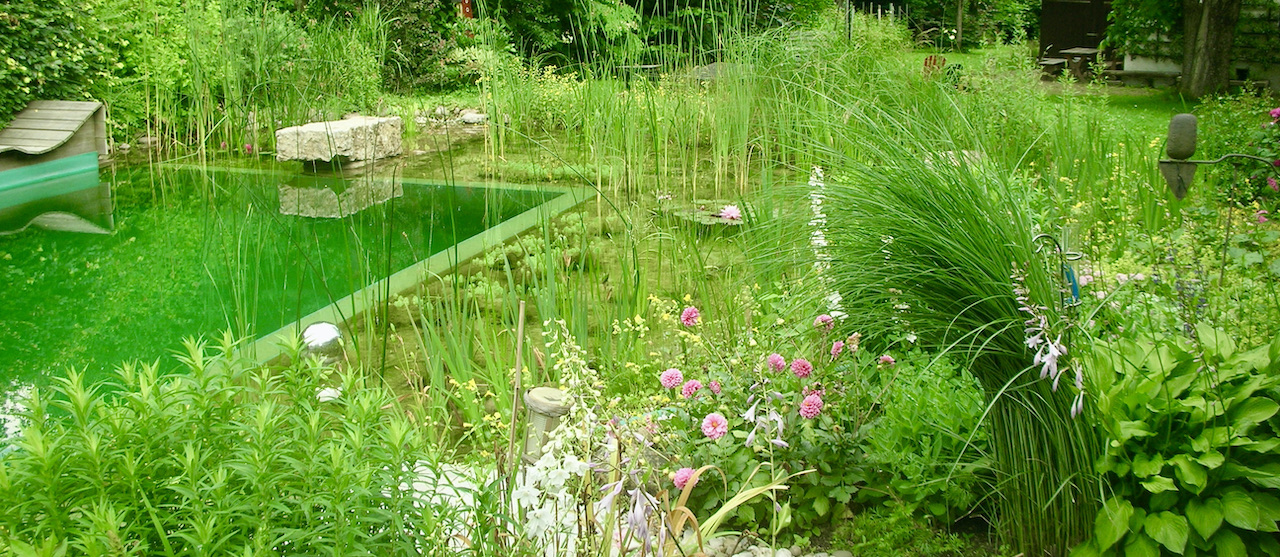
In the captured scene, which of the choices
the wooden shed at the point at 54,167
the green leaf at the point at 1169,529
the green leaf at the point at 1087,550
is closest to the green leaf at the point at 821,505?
the green leaf at the point at 1087,550

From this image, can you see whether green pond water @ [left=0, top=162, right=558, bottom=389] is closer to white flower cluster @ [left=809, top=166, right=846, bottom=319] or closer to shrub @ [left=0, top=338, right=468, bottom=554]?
white flower cluster @ [left=809, top=166, right=846, bottom=319]

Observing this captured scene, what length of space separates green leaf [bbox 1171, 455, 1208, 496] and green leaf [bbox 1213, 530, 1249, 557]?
9 centimetres

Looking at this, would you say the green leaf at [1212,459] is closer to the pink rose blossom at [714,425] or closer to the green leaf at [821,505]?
the green leaf at [821,505]

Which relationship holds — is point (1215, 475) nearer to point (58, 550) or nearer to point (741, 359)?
point (741, 359)

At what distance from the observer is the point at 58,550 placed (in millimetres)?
1122

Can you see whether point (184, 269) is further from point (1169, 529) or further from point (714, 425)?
point (1169, 529)

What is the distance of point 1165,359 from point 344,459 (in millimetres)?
1501

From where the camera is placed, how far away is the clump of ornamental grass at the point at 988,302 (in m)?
1.81

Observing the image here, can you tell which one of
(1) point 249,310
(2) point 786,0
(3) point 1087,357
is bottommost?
(1) point 249,310

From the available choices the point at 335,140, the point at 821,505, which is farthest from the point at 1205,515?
the point at 335,140

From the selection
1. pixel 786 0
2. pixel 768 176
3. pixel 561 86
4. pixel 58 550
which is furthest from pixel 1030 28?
pixel 58 550

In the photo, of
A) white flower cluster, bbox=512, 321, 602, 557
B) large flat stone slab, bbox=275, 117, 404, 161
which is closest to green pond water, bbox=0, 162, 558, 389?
large flat stone slab, bbox=275, 117, 404, 161

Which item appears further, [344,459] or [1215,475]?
[1215,475]

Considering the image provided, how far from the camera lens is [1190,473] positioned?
1.69 meters
